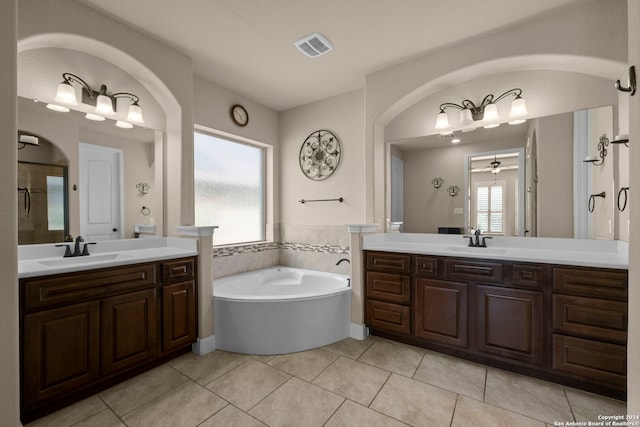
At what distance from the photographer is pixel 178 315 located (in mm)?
2189

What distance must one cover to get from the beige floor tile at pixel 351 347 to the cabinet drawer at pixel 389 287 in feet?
1.38

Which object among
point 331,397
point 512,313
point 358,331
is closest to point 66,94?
point 331,397

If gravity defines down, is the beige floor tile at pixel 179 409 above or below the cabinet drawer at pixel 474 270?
below

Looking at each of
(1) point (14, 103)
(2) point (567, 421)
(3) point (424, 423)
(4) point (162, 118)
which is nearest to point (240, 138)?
(4) point (162, 118)

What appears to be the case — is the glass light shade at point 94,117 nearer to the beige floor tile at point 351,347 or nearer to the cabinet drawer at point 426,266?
the beige floor tile at point 351,347

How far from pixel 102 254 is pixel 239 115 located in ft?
7.03

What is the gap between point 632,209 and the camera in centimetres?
103

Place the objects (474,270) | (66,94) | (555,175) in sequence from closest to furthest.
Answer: (66,94) < (474,270) < (555,175)

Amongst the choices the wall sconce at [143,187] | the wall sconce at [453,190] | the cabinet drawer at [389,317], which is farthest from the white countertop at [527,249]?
the wall sconce at [143,187]

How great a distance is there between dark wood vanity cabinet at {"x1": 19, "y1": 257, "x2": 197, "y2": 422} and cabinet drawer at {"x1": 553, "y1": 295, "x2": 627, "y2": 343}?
2799 millimetres

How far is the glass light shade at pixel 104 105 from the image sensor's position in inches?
85.8

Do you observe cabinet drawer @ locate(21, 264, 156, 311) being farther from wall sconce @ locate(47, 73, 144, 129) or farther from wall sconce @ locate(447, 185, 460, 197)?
wall sconce @ locate(447, 185, 460, 197)

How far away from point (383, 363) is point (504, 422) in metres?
0.83

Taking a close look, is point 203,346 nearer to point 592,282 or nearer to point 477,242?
point 477,242
